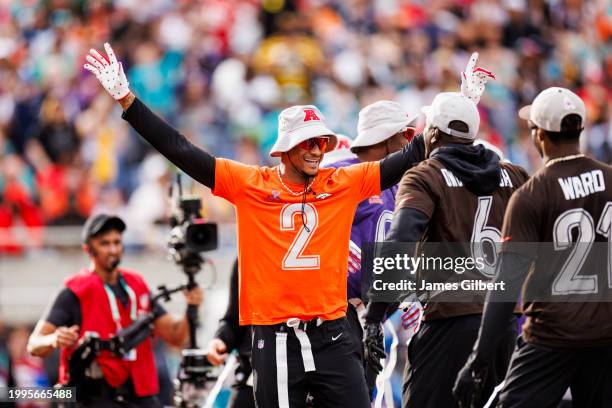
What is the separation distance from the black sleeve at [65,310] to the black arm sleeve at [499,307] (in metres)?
4.06

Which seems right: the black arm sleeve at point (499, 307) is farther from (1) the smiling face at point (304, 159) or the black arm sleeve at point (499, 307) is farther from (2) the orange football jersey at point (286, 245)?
(1) the smiling face at point (304, 159)

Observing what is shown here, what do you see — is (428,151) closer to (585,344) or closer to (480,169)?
(480,169)

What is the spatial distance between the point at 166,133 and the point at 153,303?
3044 mm

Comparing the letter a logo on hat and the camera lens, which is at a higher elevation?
the letter a logo on hat

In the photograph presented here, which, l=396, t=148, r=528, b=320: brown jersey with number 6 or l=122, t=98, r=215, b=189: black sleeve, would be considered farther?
l=122, t=98, r=215, b=189: black sleeve

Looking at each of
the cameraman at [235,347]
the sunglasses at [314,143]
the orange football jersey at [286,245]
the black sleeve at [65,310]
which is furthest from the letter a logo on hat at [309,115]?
the black sleeve at [65,310]

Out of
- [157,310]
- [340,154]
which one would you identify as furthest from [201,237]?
[340,154]

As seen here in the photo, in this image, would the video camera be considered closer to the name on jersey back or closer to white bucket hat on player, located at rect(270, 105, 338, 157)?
white bucket hat on player, located at rect(270, 105, 338, 157)

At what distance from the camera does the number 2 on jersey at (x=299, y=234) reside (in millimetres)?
7539

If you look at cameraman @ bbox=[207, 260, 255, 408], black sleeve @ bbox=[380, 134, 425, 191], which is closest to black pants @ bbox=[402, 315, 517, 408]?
black sleeve @ bbox=[380, 134, 425, 191]

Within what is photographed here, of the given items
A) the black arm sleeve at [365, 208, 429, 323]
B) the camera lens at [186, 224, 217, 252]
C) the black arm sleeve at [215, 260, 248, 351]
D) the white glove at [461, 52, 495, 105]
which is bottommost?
the black arm sleeve at [215, 260, 248, 351]

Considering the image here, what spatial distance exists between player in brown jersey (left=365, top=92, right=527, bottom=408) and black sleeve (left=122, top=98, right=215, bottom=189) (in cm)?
109

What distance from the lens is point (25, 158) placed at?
17531mm

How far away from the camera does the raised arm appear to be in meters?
7.52
